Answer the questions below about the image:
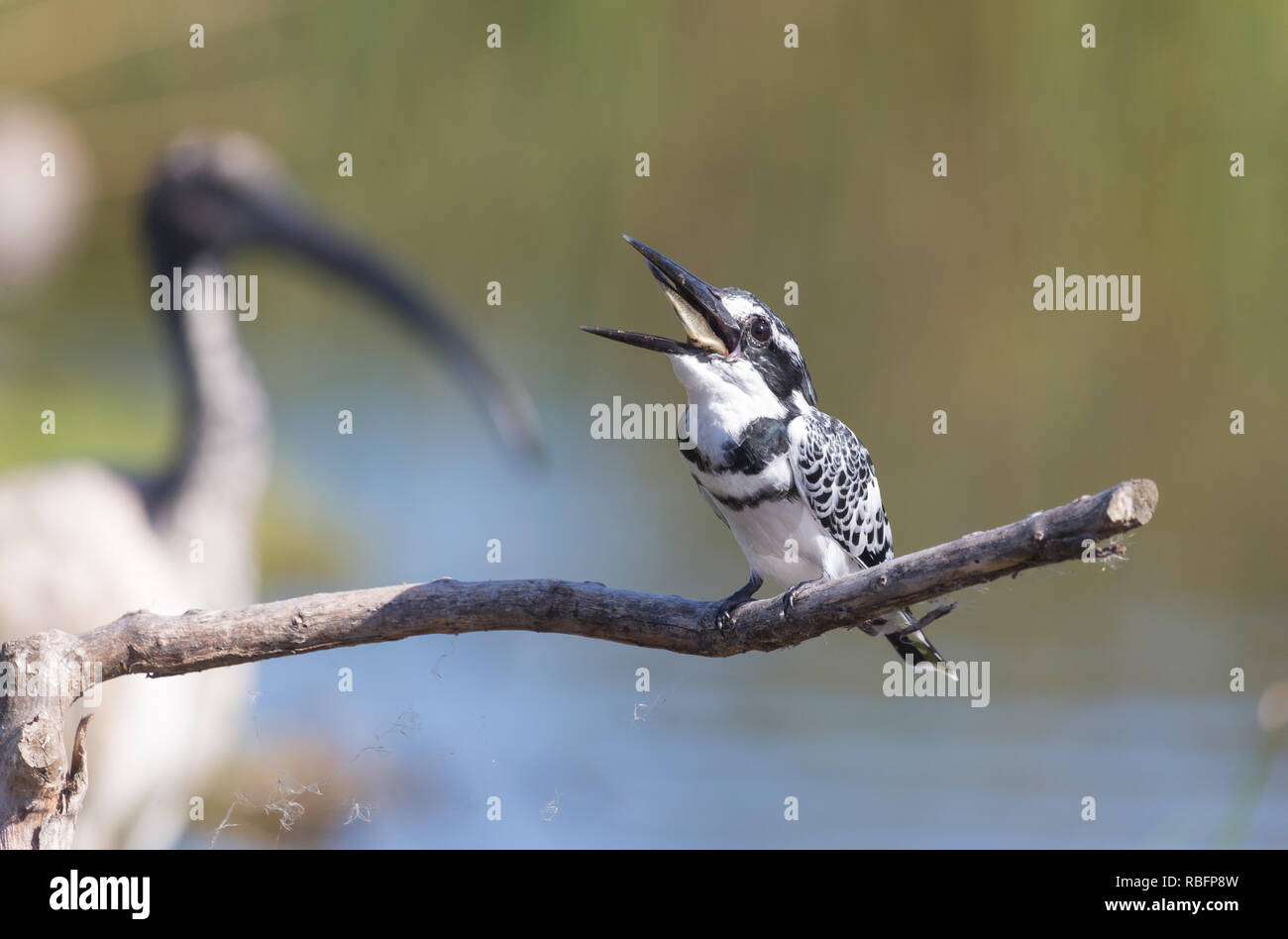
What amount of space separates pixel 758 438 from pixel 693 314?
0.26 metres

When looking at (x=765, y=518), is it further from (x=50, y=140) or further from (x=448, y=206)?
(x=50, y=140)

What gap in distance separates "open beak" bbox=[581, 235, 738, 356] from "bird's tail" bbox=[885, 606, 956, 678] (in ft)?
2.02

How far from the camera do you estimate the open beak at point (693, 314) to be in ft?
6.46

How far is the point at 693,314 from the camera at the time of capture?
6.70 ft

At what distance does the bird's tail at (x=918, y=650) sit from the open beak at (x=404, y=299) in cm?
344

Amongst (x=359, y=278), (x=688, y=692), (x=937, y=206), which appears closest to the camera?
(x=359, y=278)

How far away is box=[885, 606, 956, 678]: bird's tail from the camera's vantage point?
7.16 ft

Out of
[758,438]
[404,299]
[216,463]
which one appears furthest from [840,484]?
[404,299]

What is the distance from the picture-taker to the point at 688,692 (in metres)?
6.80

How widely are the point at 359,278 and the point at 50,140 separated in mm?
4747

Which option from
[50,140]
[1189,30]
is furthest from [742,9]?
[50,140]

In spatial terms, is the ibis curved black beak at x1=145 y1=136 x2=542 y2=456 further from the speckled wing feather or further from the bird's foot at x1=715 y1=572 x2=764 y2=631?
the bird's foot at x1=715 y1=572 x2=764 y2=631

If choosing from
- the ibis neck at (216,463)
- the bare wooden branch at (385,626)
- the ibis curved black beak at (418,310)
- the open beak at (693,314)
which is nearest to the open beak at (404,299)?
the ibis curved black beak at (418,310)

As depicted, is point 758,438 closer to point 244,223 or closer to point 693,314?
point 693,314
